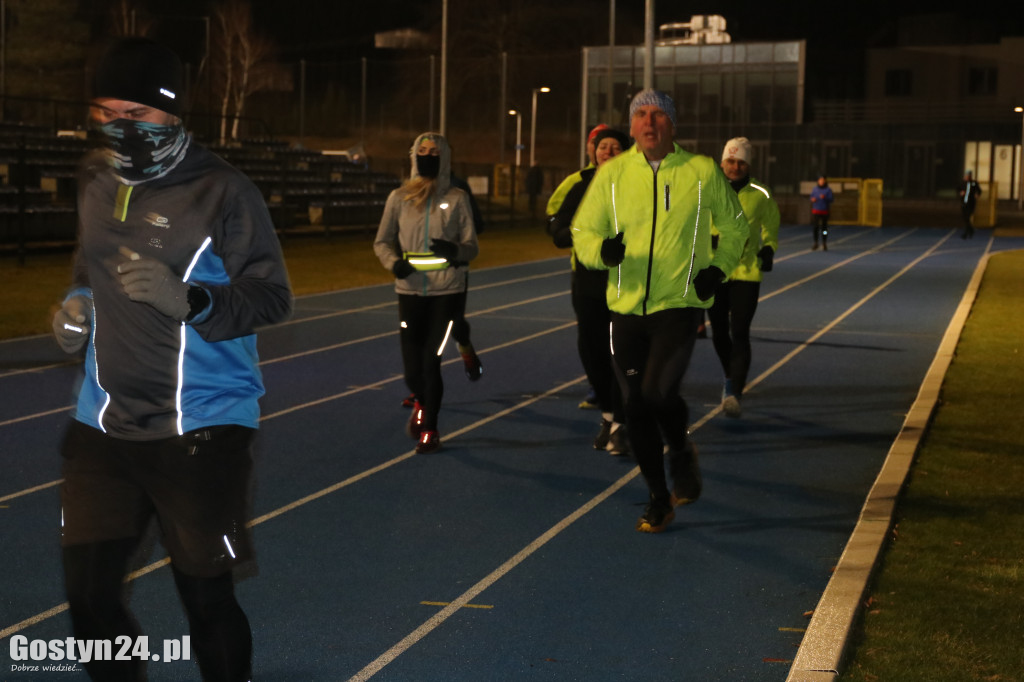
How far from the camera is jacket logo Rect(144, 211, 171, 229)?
3.41 meters

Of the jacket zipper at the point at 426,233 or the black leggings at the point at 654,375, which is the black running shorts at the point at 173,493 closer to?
the black leggings at the point at 654,375

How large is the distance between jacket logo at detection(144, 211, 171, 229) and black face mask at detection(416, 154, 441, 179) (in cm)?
523

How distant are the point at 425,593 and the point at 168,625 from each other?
41.8 inches

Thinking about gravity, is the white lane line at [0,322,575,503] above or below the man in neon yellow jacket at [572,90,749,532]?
below

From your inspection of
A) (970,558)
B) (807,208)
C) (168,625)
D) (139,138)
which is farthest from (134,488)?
(807,208)

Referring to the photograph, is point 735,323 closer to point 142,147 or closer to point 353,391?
point 353,391

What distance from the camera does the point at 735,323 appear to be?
1015 centimetres

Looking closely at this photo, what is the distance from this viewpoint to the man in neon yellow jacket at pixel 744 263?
986cm

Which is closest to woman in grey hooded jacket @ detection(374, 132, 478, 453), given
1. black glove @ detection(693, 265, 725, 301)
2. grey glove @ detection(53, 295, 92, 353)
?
black glove @ detection(693, 265, 725, 301)

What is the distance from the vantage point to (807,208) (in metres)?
59.5

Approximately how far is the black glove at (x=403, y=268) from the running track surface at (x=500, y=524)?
3.74ft

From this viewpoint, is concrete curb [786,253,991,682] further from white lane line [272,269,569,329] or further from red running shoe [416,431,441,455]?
white lane line [272,269,569,329]

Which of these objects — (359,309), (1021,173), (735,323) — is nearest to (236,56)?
(1021,173)

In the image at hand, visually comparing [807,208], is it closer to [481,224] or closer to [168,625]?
[481,224]
